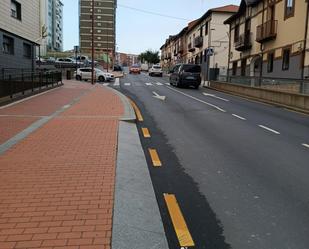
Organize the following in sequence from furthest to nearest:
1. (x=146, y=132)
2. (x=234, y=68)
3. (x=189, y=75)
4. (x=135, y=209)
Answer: (x=234, y=68) → (x=189, y=75) → (x=146, y=132) → (x=135, y=209)

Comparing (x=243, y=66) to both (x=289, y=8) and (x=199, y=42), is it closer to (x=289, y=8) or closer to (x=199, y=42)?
(x=289, y=8)

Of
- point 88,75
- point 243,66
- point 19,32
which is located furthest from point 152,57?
point 19,32

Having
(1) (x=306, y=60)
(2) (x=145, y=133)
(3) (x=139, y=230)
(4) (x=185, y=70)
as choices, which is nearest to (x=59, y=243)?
(3) (x=139, y=230)

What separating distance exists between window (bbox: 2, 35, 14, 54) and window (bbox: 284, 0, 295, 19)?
18229mm

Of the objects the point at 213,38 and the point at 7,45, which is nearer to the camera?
the point at 7,45

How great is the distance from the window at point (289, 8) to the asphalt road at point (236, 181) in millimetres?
15845

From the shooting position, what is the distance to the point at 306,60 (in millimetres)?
24297

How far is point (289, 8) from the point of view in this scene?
27484 millimetres

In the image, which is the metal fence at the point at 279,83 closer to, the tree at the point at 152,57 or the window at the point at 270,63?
the window at the point at 270,63

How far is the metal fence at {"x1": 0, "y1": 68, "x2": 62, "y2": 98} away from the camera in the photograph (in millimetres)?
18375

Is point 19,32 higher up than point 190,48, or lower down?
lower down

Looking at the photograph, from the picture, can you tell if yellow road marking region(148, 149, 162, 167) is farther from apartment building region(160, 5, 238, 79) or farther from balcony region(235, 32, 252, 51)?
apartment building region(160, 5, 238, 79)

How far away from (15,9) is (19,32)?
1544 mm

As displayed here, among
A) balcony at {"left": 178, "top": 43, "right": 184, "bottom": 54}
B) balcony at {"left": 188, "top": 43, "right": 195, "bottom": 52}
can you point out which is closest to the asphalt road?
balcony at {"left": 188, "top": 43, "right": 195, "bottom": 52}
